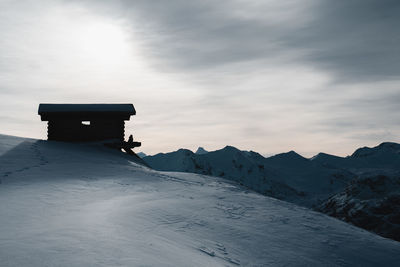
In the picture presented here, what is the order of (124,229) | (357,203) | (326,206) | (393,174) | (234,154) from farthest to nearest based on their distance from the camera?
(234,154) < (326,206) < (393,174) < (357,203) < (124,229)

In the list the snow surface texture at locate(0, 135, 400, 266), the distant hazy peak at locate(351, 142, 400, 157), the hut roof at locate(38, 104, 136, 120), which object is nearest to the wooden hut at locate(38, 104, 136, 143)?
the hut roof at locate(38, 104, 136, 120)

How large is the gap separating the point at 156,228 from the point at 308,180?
98.0 metres

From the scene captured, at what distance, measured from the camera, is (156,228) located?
5.55 meters

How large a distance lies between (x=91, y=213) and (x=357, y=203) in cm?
5894

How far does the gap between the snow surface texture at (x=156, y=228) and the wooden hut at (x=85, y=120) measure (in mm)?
9266

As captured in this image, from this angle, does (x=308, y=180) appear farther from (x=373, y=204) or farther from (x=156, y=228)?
(x=156, y=228)

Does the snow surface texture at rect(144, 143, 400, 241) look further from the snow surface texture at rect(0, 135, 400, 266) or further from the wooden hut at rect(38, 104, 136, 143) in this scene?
the snow surface texture at rect(0, 135, 400, 266)

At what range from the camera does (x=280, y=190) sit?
8594cm

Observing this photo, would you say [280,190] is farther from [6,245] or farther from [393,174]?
[6,245]

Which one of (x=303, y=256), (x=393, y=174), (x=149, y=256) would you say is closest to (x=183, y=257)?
(x=149, y=256)

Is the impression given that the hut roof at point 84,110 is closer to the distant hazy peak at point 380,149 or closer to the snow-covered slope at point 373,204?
the snow-covered slope at point 373,204

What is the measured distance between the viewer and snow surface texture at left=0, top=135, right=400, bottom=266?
394cm

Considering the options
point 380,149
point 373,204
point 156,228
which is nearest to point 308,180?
point 373,204

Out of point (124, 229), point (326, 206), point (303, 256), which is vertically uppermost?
point (124, 229)
